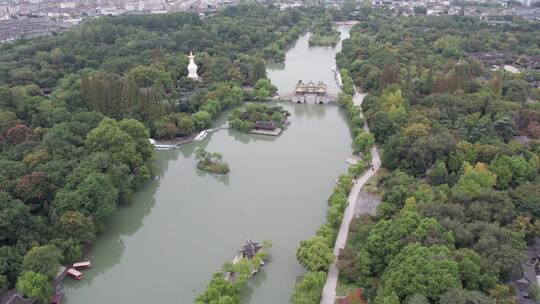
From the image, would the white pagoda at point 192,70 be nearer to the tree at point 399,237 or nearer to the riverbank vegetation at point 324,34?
the riverbank vegetation at point 324,34

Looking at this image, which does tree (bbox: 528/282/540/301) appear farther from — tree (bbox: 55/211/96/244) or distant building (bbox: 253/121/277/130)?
distant building (bbox: 253/121/277/130)

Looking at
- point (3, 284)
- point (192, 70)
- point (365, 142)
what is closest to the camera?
point (3, 284)

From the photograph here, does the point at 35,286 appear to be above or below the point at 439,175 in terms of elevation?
below

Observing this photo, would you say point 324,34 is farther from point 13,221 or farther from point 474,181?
point 13,221

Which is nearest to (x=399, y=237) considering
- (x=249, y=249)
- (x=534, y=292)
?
(x=534, y=292)

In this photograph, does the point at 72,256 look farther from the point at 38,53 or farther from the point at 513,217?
the point at 38,53

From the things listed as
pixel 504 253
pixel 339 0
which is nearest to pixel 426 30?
pixel 339 0
